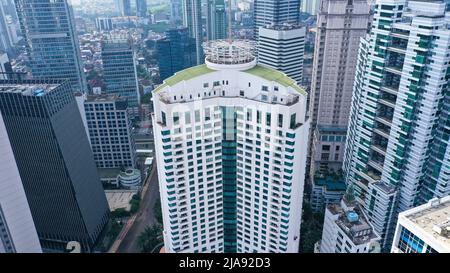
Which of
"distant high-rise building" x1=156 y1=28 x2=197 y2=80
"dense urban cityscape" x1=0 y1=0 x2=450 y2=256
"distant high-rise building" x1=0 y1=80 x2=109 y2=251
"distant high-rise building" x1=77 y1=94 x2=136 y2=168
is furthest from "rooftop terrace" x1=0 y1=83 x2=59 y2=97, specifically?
"distant high-rise building" x1=156 y1=28 x2=197 y2=80

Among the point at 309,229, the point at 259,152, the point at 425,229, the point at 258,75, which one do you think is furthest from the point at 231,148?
the point at 309,229

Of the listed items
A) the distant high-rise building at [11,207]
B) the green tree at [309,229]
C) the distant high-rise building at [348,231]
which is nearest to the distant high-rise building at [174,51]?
the green tree at [309,229]

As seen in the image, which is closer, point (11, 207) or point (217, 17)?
point (11, 207)

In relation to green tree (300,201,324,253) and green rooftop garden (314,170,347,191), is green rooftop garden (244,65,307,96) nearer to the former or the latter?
green tree (300,201,324,253)

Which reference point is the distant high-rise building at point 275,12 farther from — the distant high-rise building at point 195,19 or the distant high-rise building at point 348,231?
the distant high-rise building at point 348,231

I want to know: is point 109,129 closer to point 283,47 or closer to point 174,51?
point 283,47
